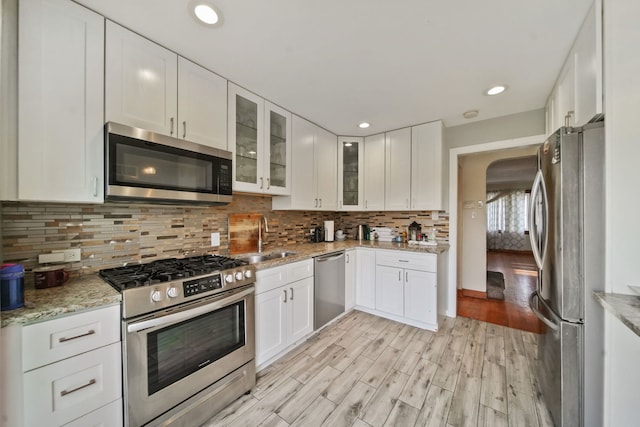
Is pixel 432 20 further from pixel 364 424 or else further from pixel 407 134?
pixel 364 424

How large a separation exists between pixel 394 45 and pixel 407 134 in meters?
1.60

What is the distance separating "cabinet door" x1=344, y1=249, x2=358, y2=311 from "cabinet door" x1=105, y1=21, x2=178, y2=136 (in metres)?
2.25

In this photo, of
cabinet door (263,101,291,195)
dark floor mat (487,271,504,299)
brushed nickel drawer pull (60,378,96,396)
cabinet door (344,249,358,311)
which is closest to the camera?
brushed nickel drawer pull (60,378,96,396)

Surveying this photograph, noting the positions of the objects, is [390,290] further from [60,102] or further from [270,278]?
[60,102]

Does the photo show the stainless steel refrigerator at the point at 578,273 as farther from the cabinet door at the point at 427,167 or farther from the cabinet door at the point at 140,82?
the cabinet door at the point at 140,82

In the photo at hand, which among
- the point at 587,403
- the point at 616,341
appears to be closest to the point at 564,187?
the point at 616,341

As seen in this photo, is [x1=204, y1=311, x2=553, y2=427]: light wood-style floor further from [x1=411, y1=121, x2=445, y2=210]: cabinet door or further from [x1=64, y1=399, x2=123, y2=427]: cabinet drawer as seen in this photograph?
[x1=411, y1=121, x2=445, y2=210]: cabinet door

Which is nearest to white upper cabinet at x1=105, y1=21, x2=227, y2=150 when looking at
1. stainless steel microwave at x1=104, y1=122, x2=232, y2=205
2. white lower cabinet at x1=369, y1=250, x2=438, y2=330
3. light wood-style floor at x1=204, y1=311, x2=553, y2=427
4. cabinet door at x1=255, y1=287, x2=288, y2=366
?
stainless steel microwave at x1=104, y1=122, x2=232, y2=205

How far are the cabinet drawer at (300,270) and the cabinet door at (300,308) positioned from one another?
41 millimetres

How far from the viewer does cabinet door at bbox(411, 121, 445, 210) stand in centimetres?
284

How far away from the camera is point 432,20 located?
1.39 meters

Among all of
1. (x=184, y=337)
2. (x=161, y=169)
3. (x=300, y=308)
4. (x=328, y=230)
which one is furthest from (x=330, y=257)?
(x=161, y=169)

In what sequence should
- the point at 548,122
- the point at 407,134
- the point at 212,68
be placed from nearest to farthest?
the point at 212,68 < the point at 548,122 < the point at 407,134

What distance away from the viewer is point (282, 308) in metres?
2.10
